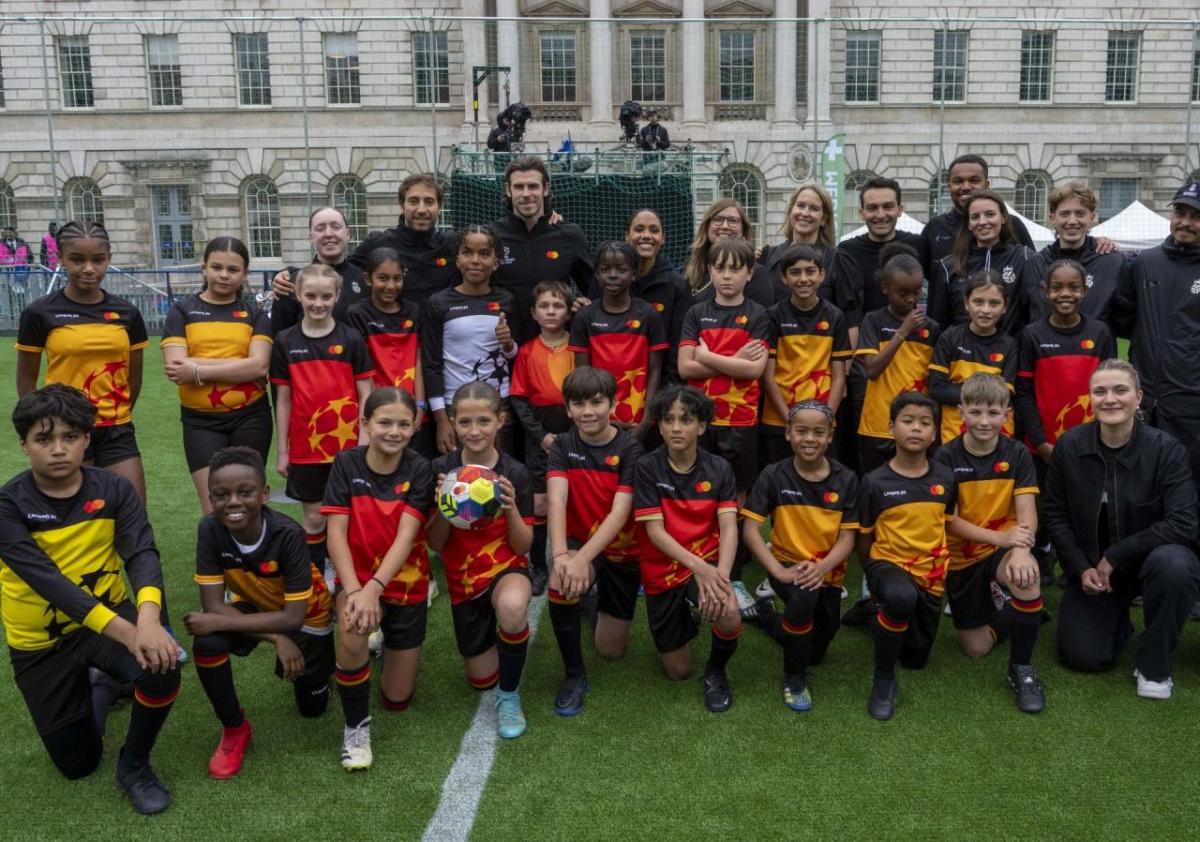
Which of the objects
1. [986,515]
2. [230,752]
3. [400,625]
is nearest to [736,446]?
[986,515]

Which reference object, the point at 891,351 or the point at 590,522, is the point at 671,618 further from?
the point at 891,351

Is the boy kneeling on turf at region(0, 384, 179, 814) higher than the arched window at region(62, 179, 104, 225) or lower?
lower

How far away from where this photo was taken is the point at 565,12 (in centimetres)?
3147

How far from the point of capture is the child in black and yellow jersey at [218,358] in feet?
15.0

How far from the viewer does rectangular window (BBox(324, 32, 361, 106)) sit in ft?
92.5

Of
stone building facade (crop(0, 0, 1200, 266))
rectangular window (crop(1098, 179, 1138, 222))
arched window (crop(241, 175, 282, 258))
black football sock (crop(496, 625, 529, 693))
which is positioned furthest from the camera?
arched window (crop(241, 175, 282, 258))

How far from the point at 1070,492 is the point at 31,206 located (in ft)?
93.4

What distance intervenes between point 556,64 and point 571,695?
27416 millimetres

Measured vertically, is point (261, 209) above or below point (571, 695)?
above

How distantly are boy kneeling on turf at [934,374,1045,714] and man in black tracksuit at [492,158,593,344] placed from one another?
7.55 feet

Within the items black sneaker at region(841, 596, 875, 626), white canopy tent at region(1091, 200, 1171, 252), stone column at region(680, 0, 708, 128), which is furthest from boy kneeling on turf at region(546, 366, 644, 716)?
stone column at region(680, 0, 708, 128)

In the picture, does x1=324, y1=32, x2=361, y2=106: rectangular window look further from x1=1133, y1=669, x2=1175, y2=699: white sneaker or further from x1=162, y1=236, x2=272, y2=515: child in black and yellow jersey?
x1=1133, y1=669, x2=1175, y2=699: white sneaker

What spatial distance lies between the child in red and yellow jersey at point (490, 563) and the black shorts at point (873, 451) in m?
2.00

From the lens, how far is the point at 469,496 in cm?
364
